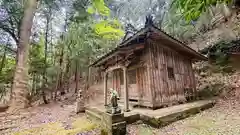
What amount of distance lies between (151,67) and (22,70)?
737cm

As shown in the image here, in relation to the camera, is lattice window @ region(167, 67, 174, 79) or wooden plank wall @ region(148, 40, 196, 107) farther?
lattice window @ region(167, 67, 174, 79)

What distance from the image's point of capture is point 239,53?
32.0ft

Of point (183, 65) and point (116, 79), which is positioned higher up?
point (183, 65)

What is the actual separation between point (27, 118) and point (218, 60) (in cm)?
1322

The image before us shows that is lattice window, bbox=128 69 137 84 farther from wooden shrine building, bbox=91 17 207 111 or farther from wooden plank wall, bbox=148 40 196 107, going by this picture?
wooden plank wall, bbox=148 40 196 107

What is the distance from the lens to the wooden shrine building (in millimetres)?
6016

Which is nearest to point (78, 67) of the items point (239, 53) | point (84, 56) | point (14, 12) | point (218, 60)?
point (84, 56)

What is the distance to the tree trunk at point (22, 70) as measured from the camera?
7730 mm

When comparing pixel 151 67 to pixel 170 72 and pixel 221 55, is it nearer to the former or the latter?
pixel 170 72

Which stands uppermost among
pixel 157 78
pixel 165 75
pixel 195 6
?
pixel 195 6

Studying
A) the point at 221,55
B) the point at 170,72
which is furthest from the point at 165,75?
the point at 221,55

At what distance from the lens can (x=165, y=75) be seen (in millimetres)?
7129

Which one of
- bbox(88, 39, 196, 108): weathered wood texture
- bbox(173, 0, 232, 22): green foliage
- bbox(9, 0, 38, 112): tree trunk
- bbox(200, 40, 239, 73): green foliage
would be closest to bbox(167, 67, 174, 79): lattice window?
bbox(88, 39, 196, 108): weathered wood texture

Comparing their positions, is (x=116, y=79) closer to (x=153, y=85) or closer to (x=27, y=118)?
(x=153, y=85)
